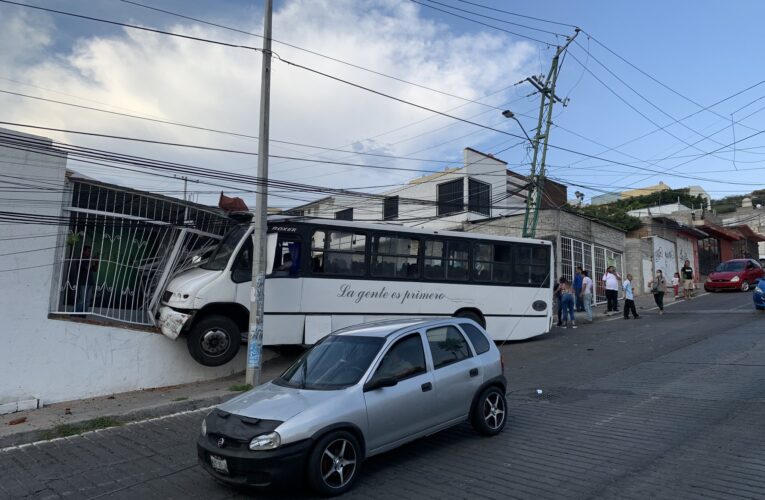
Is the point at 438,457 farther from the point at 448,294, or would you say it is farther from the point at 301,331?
the point at 448,294

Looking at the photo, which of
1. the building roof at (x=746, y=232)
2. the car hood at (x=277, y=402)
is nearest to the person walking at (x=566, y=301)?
the car hood at (x=277, y=402)

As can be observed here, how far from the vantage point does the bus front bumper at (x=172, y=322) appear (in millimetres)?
10000

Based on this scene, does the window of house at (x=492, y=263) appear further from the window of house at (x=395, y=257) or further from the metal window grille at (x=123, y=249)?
the metal window grille at (x=123, y=249)

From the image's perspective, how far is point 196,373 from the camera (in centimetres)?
1091

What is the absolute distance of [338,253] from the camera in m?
11.5

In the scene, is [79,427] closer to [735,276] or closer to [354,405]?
[354,405]

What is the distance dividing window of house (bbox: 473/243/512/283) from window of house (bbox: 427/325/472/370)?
284 inches

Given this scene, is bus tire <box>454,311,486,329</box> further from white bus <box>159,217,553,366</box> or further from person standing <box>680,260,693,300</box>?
person standing <box>680,260,693,300</box>

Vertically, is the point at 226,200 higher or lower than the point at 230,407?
higher

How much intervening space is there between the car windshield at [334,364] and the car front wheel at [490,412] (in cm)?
152

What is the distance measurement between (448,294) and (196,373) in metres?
6.03

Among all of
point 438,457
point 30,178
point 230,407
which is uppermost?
point 30,178

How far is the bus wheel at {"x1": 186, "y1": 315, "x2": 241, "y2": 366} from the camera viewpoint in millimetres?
10180

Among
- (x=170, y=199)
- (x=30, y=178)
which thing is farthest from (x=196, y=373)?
(x=30, y=178)
